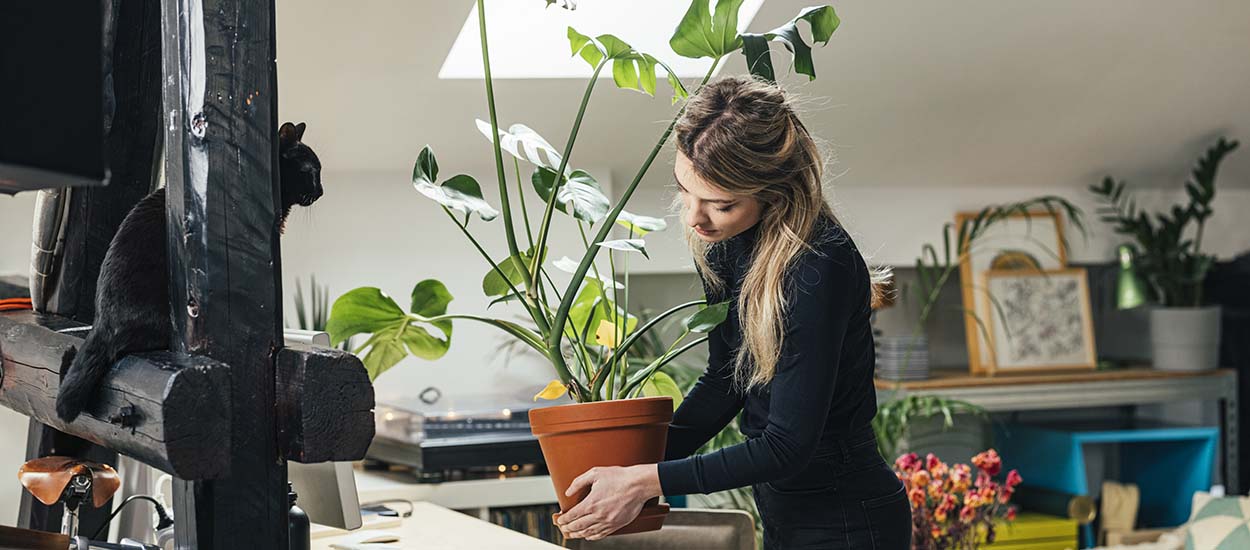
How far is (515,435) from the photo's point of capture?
373 centimetres

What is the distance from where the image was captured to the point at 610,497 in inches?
69.1

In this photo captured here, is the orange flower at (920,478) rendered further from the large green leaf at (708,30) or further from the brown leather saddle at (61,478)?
the brown leather saddle at (61,478)

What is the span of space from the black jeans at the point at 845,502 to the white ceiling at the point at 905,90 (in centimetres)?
177

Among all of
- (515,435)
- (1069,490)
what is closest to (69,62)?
(515,435)

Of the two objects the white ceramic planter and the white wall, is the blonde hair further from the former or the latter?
the white ceramic planter

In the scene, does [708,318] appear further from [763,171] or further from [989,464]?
[989,464]

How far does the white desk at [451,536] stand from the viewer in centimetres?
250

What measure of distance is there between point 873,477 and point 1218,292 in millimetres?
3977

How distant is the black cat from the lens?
1.57 m

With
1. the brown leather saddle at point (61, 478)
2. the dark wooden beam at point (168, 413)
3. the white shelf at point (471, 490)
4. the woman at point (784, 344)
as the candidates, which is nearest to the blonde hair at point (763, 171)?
the woman at point (784, 344)

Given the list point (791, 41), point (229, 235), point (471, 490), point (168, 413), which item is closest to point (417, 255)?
point (471, 490)

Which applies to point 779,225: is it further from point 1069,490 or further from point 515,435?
point 1069,490

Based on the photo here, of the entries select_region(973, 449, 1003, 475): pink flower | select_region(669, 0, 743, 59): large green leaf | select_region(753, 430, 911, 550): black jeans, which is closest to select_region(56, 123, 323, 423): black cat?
select_region(669, 0, 743, 59): large green leaf

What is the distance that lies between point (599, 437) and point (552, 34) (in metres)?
2.23
